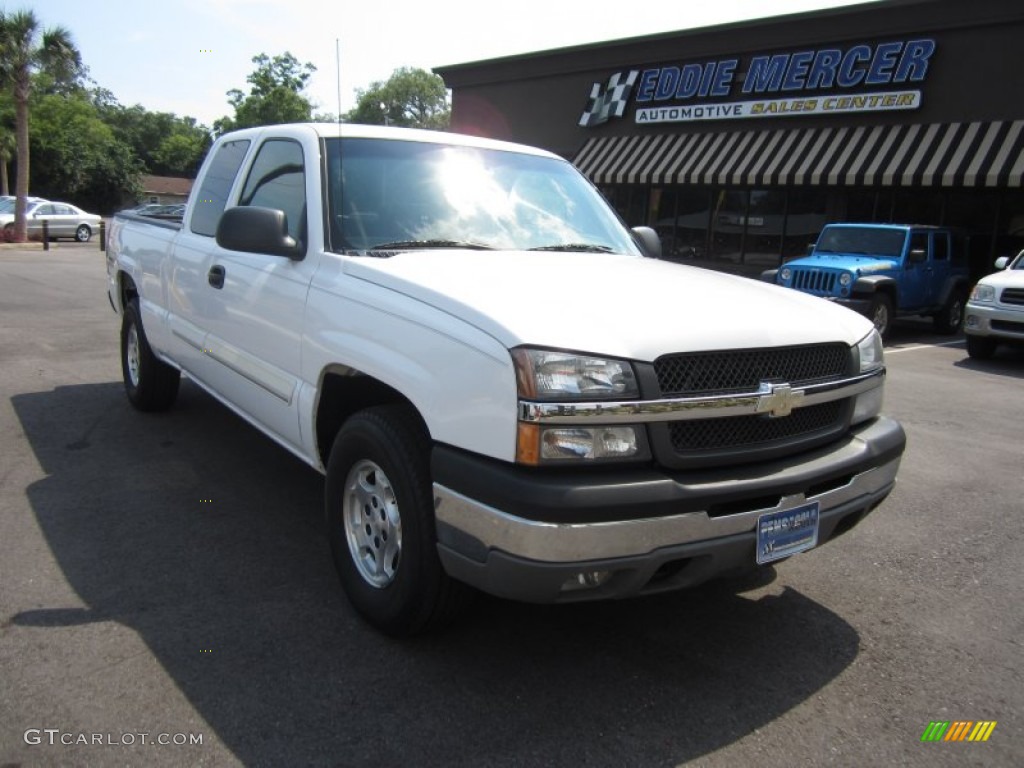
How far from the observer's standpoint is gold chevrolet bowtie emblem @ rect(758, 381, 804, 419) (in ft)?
9.07

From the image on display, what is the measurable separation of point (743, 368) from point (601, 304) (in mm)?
531

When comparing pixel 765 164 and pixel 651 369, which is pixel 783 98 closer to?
pixel 765 164

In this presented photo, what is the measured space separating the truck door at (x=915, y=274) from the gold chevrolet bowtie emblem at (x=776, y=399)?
459 inches

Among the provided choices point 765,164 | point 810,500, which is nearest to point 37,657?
point 810,500

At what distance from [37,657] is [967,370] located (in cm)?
1089

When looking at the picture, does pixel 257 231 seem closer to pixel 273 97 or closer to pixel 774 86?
pixel 774 86

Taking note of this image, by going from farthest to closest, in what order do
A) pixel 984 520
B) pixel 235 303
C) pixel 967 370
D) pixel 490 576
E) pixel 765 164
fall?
pixel 765 164, pixel 967 370, pixel 984 520, pixel 235 303, pixel 490 576

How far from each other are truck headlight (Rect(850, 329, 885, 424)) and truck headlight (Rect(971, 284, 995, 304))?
9263 millimetres

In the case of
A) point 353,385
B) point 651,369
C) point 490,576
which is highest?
point 651,369

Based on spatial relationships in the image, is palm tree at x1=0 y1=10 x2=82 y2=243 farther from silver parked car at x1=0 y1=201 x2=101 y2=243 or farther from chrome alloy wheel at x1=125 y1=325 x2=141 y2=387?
chrome alloy wheel at x1=125 y1=325 x2=141 y2=387

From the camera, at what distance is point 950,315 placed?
14570 millimetres

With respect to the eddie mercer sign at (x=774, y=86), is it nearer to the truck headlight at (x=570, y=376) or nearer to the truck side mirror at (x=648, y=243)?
the truck side mirror at (x=648, y=243)

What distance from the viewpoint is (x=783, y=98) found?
20.2 meters

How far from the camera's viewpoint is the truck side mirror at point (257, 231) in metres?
3.44
